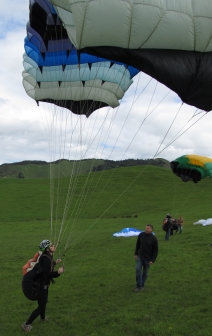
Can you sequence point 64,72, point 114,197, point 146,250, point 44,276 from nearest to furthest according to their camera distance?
point 44,276 < point 146,250 < point 64,72 < point 114,197

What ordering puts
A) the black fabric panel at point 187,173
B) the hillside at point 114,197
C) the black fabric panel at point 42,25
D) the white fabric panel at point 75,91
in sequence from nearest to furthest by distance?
1. the black fabric panel at point 42,25
2. the white fabric panel at point 75,91
3. the black fabric panel at point 187,173
4. the hillside at point 114,197

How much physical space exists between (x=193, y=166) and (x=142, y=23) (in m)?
11.0

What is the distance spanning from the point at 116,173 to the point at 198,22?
68.2 metres

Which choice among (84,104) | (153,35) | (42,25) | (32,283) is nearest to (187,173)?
(84,104)

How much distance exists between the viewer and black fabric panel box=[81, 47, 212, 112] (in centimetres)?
716

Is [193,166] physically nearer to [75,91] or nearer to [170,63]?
[75,91]

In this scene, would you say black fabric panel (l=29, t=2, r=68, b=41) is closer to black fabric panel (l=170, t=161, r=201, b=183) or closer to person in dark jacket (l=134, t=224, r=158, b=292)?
person in dark jacket (l=134, t=224, r=158, b=292)

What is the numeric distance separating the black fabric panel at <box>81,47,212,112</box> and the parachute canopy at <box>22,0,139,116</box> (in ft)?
11.8

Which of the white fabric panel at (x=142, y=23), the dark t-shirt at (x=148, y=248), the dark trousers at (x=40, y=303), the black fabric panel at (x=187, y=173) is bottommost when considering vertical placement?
the dark trousers at (x=40, y=303)

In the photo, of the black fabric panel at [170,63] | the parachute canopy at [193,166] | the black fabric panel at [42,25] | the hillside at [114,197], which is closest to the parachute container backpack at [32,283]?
the black fabric panel at [170,63]

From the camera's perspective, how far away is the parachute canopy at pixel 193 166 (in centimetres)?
1635

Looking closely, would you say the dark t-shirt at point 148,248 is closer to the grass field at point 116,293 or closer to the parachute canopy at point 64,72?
the grass field at point 116,293

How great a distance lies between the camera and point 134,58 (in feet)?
23.8

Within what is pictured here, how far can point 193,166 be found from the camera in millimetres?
16859
